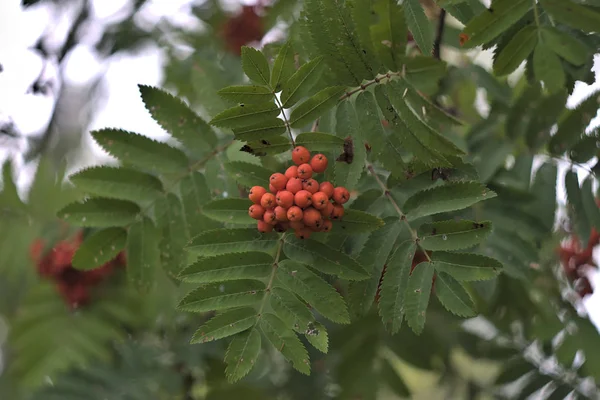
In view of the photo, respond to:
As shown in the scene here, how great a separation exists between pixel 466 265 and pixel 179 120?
2.60 feet

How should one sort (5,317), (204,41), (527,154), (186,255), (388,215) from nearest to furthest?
(388,215) < (186,255) < (527,154) < (204,41) < (5,317)

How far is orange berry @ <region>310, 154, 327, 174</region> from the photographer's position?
1128mm

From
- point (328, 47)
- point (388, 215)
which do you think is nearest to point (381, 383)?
point (388, 215)

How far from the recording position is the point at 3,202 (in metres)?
2.41

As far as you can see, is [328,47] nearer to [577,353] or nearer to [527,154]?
[527,154]

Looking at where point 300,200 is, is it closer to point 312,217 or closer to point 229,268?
point 312,217

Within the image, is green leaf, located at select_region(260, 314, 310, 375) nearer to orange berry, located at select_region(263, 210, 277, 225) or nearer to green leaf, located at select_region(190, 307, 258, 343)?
green leaf, located at select_region(190, 307, 258, 343)

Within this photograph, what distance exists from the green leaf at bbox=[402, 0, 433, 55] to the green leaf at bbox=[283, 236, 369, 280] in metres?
0.42

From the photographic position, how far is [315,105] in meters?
1.14

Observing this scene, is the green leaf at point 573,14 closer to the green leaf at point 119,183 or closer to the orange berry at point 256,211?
the orange berry at point 256,211

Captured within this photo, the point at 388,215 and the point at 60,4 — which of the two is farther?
the point at 60,4

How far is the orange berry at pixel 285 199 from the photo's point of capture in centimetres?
107

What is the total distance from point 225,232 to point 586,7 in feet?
2.56

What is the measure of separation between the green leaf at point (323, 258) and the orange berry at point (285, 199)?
4.8 inches
